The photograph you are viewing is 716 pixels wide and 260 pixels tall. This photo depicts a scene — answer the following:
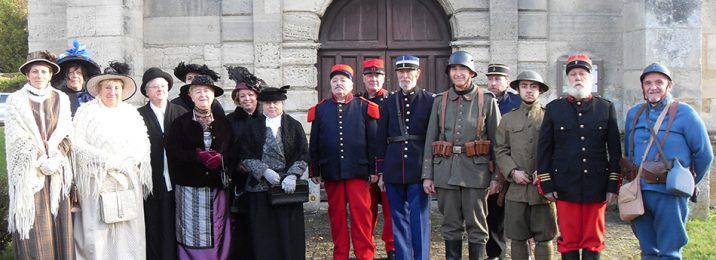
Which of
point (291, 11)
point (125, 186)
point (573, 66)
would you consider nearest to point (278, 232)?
point (125, 186)

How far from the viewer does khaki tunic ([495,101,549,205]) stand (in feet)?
17.3

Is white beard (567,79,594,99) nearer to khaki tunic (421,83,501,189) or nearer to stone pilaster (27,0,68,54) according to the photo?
khaki tunic (421,83,501,189)

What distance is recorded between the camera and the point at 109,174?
480 centimetres

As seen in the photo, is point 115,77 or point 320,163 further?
point 320,163

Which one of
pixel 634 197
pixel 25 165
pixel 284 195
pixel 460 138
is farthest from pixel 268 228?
pixel 634 197

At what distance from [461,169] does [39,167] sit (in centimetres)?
312

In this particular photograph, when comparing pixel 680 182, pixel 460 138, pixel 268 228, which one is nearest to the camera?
pixel 680 182

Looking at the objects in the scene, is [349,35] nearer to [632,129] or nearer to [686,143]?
[632,129]

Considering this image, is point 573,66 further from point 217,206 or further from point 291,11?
point 291,11

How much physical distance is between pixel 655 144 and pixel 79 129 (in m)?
4.20

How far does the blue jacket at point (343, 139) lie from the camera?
576cm

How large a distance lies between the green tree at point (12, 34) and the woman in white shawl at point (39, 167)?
36592mm

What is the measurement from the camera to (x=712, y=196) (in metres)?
8.85

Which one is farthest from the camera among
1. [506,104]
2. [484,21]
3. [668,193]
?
[484,21]
